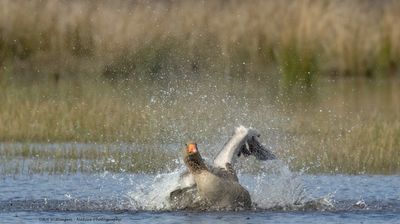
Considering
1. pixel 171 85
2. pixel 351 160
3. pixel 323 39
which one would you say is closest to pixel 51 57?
pixel 171 85

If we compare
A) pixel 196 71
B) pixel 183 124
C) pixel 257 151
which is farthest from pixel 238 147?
pixel 196 71

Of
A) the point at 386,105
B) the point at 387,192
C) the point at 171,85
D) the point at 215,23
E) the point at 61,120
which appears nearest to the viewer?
the point at 387,192

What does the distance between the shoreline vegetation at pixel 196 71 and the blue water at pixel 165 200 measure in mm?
1683

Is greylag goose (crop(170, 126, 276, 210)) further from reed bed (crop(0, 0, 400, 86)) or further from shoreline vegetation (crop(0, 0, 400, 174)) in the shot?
reed bed (crop(0, 0, 400, 86))

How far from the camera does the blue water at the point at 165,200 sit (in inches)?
413

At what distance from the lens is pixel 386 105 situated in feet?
60.8

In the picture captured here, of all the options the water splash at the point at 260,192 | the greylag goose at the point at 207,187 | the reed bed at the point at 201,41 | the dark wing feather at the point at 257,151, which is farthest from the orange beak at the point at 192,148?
the reed bed at the point at 201,41

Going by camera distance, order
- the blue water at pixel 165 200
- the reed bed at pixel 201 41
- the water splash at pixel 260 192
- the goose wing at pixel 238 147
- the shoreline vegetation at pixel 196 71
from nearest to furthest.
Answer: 1. the blue water at pixel 165 200
2. the water splash at pixel 260 192
3. the goose wing at pixel 238 147
4. the shoreline vegetation at pixel 196 71
5. the reed bed at pixel 201 41

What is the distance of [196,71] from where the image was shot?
21.8 meters

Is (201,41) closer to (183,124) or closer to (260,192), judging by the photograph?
(183,124)

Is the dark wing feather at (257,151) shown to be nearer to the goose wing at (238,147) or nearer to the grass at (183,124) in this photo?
the goose wing at (238,147)

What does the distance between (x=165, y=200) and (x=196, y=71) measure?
10.8 meters

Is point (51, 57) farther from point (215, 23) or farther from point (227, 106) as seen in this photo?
point (227, 106)

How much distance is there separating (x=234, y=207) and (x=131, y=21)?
12622 mm
